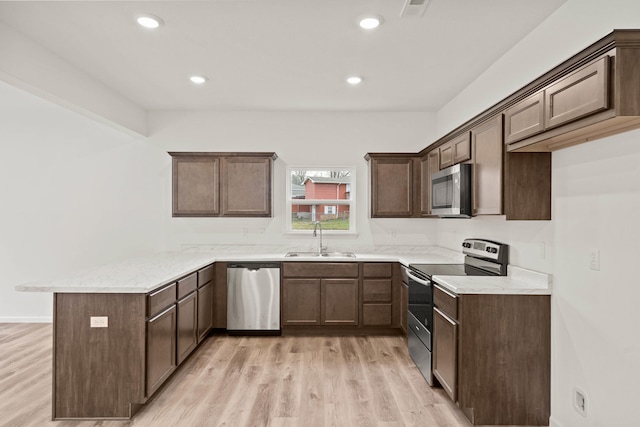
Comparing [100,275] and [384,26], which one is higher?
[384,26]

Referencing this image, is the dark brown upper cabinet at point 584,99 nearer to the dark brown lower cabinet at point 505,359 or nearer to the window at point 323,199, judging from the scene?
the dark brown lower cabinet at point 505,359

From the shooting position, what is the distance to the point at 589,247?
2053 mm

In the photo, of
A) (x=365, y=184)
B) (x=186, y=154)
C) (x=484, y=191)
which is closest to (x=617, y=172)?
(x=484, y=191)

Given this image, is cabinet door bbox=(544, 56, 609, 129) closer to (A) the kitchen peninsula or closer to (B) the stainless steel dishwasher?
(A) the kitchen peninsula

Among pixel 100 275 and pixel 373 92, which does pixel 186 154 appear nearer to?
pixel 100 275

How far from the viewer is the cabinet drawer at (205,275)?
3629 millimetres

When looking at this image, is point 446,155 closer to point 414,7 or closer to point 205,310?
point 414,7

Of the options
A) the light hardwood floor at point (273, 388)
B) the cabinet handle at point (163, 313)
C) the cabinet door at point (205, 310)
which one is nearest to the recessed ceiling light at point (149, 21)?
the cabinet handle at point (163, 313)

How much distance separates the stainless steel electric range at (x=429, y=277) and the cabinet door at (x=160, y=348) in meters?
2.03

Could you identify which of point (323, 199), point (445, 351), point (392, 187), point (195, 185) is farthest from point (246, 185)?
point (445, 351)

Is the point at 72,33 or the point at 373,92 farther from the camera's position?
the point at 373,92

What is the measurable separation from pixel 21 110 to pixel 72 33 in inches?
106

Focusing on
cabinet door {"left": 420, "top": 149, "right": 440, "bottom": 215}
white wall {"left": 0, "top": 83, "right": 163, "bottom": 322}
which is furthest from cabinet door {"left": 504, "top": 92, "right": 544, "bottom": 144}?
white wall {"left": 0, "top": 83, "right": 163, "bottom": 322}

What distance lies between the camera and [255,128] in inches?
186
